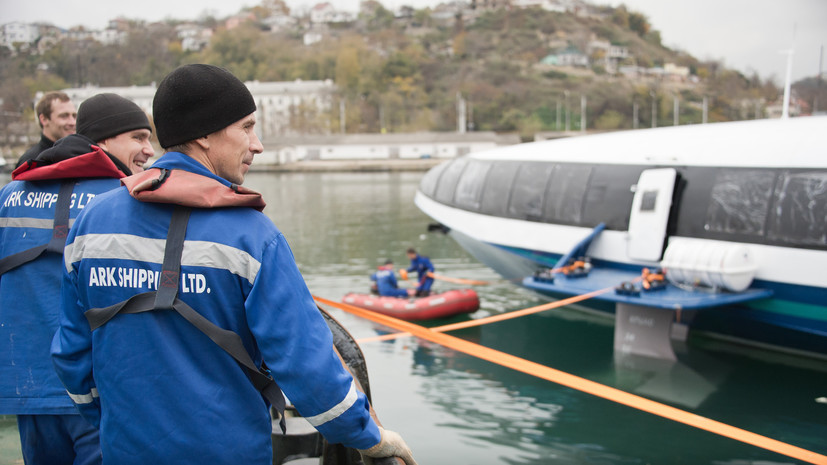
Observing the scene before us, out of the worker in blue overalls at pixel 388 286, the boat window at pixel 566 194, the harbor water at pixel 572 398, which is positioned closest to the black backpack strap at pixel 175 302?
the harbor water at pixel 572 398

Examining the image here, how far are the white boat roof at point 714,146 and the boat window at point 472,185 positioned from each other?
1.36 m

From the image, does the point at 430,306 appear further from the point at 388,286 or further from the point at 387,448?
the point at 387,448

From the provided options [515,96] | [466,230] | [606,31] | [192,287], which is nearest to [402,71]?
[515,96]

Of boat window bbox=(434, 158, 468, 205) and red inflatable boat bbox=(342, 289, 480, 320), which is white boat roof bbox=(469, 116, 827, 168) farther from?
red inflatable boat bbox=(342, 289, 480, 320)

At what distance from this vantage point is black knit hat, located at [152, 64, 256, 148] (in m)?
1.99

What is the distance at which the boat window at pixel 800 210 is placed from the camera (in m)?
8.33

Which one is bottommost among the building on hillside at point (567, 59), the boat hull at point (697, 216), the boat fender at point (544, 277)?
the boat fender at point (544, 277)

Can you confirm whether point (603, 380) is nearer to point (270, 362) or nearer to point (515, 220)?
point (515, 220)

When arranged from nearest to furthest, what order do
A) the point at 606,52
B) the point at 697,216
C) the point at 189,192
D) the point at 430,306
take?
the point at 189,192 < the point at 697,216 < the point at 430,306 < the point at 606,52

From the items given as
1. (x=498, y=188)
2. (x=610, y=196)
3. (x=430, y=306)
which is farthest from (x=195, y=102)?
(x=498, y=188)

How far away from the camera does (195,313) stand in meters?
1.91

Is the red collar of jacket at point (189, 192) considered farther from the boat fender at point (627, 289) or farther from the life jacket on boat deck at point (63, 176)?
the boat fender at point (627, 289)

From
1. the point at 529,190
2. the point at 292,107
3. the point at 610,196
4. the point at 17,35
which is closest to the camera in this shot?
the point at 17,35

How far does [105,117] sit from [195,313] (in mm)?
1619
